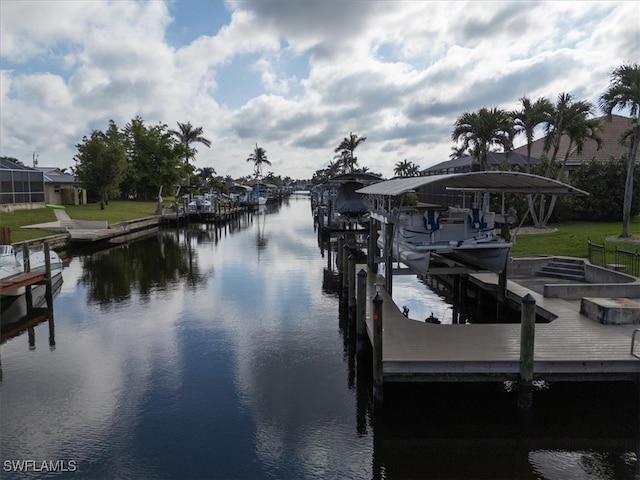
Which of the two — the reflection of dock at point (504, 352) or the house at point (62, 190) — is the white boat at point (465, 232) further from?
the house at point (62, 190)

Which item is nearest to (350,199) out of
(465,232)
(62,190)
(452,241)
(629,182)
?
(629,182)

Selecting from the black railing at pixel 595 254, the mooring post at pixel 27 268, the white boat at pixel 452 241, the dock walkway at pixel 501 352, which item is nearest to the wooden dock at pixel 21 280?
the mooring post at pixel 27 268

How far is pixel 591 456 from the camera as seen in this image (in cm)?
800

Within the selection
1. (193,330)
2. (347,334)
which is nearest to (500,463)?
(347,334)

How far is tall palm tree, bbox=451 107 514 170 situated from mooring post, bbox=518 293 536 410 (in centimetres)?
2268

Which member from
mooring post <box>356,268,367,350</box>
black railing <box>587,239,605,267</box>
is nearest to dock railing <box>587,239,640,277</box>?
black railing <box>587,239,605,267</box>

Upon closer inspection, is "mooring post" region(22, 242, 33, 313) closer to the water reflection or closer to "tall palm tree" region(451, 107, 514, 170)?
the water reflection

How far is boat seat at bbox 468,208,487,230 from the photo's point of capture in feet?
45.5

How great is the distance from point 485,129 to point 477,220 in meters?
17.0

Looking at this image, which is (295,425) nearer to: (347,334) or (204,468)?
(204,468)

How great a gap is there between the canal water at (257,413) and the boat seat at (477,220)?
4011 mm

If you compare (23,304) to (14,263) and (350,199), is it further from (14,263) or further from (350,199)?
(350,199)

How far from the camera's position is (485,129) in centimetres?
2897

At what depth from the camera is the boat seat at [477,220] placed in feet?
45.5
